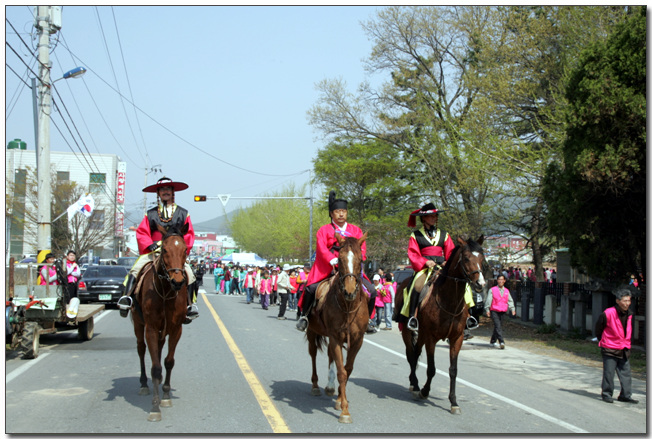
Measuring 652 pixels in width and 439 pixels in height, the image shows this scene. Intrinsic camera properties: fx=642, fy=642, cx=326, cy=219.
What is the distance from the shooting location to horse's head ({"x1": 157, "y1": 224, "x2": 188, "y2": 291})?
7715mm

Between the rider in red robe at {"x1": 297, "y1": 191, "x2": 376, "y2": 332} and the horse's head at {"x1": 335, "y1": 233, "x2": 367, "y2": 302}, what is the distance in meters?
0.88

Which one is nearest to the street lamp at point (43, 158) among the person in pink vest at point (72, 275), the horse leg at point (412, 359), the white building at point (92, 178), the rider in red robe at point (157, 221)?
the person in pink vest at point (72, 275)

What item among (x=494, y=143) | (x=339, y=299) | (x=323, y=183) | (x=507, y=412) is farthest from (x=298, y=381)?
(x=323, y=183)

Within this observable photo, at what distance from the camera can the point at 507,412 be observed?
8281mm

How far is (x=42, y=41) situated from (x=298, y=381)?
49.2ft

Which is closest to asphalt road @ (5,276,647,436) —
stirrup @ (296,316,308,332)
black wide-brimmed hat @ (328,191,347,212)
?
stirrup @ (296,316,308,332)

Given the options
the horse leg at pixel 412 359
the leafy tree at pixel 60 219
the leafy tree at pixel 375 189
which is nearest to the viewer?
the horse leg at pixel 412 359

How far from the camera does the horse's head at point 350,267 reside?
7668 millimetres

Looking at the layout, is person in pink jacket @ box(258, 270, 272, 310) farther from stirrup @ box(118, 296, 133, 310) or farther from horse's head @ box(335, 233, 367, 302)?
horse's head @ box(335, 233, 367, 302)

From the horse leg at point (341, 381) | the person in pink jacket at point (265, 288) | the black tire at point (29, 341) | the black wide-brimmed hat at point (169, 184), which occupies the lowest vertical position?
the person in pink jacket at point (265, 288)

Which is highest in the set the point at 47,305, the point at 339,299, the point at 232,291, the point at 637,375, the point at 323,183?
the point at 323,183

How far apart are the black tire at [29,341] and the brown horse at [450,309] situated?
25.1 ft

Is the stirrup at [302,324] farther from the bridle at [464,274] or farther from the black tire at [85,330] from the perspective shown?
the black tire at [85,330]

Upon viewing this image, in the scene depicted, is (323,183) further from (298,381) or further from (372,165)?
(298,381)
